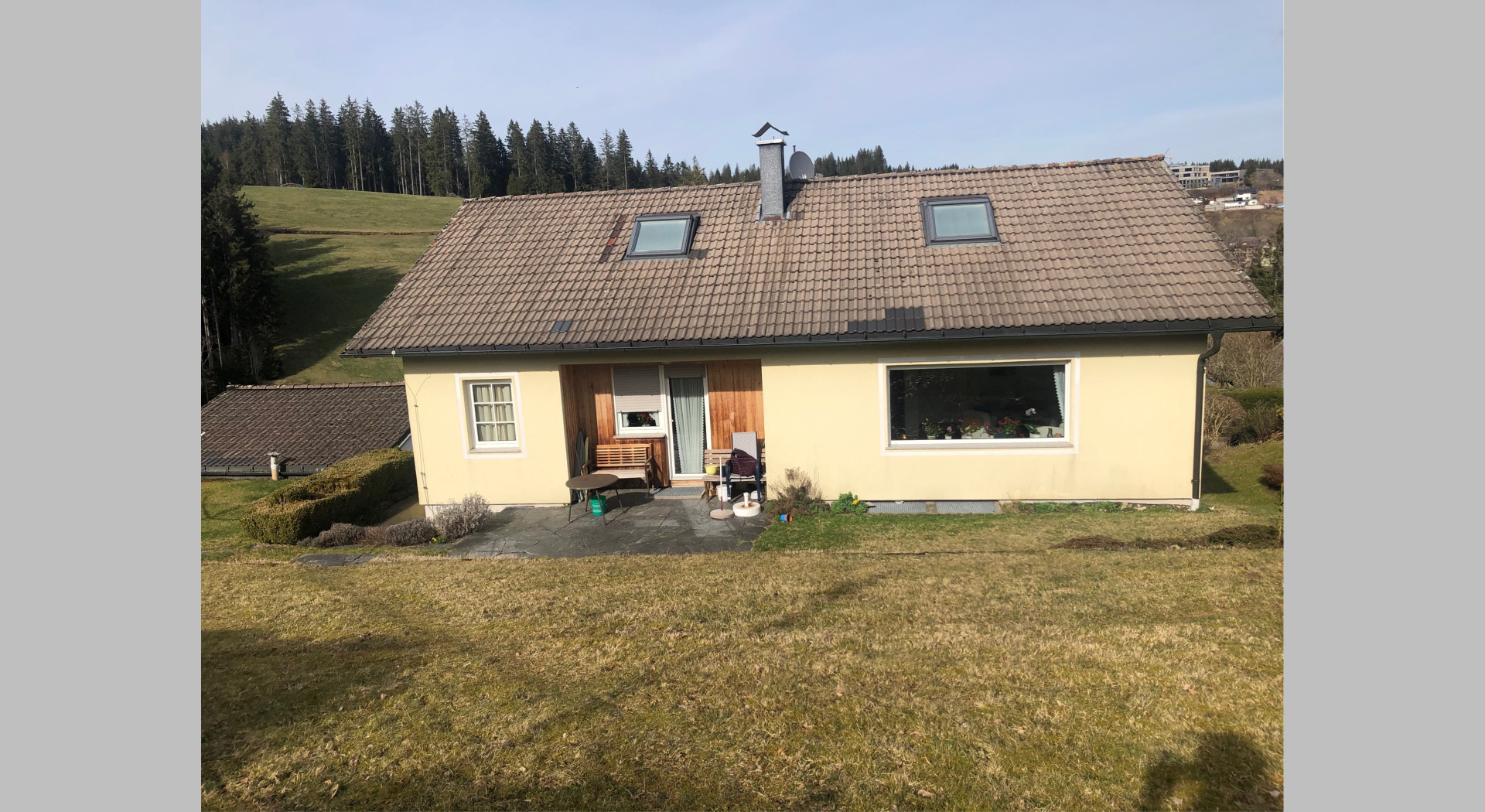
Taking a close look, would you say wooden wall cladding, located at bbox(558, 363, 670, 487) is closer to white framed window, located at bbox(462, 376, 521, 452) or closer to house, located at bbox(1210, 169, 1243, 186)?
white framed window, located at bbox(462, 376, 521, 452)

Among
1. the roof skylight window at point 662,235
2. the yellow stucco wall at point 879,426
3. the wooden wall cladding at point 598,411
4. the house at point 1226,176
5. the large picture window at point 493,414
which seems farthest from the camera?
the house at point 1226,176

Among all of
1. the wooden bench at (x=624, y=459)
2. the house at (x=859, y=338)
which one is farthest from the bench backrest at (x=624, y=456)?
the house at (x=859, y=338)

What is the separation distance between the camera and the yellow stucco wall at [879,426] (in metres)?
11.1

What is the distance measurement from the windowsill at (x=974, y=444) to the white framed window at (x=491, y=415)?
246 inches

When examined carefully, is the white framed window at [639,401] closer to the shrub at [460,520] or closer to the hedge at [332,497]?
the shrub at [460,520]

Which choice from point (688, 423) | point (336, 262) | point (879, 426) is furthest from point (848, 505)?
point (336, 262)

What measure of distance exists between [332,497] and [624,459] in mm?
5051

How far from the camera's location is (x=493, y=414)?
42.0 ft

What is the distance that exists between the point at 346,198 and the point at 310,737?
77431mm

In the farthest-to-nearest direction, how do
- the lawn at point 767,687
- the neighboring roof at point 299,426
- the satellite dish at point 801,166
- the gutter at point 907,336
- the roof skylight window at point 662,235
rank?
the neighboring roof at point 299,426
the satellite dish at point 801,166
the roof skylight window at point 662,235
the gutter at point 907,336
the lawn at point 767,687

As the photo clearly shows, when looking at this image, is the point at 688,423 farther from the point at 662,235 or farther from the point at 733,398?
the point at 662,235

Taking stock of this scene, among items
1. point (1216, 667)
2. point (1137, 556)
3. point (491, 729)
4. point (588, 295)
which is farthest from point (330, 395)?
point (1216, 667)

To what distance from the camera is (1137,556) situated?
8562 mm

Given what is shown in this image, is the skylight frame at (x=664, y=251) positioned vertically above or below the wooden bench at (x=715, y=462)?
above
